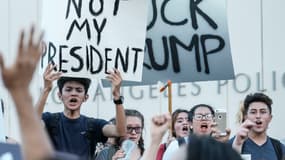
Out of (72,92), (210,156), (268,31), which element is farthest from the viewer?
(268,31)

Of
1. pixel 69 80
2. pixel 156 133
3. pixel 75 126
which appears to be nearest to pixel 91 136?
pixel 75 126

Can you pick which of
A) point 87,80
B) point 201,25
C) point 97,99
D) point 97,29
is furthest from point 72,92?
point 97,99

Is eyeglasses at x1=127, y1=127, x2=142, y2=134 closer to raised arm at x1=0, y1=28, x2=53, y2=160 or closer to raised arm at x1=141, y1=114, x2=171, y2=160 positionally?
raised arm at x1=141, y1=114, x2=171, y2=160

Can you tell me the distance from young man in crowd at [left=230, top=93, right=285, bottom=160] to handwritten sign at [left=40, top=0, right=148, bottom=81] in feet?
2.80

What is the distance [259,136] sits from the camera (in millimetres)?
6293

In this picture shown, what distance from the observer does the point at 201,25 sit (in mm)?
6914

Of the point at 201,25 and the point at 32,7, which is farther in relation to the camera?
the point at 32,7

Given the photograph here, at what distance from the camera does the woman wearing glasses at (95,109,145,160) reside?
587 cm

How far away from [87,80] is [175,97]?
3.55m

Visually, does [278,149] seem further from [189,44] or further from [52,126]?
[52,126]

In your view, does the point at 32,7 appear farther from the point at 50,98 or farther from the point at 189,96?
the point at 189,96

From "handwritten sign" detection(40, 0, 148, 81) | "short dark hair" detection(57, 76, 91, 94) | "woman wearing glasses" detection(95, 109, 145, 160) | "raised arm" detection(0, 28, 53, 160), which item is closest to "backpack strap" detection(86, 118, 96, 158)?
"woman wearing glasses" detection(95, 109, 145, 160)

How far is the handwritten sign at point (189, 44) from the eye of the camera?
676 cm

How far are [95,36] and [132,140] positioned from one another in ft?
2.76
